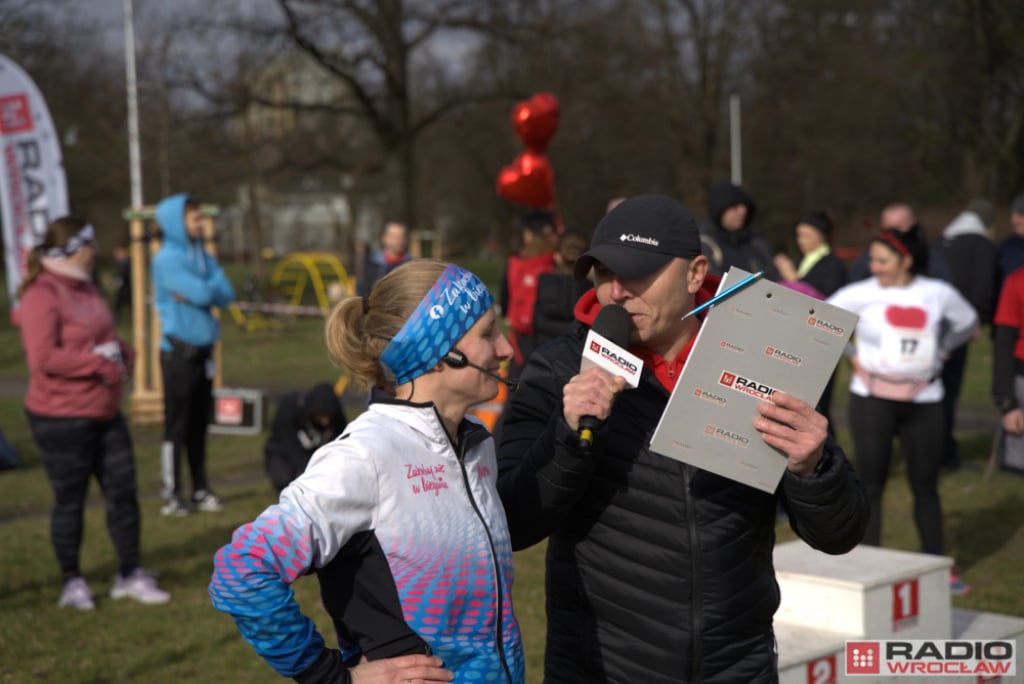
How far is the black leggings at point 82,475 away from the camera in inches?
253

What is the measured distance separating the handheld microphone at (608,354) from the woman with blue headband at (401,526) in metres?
0.24

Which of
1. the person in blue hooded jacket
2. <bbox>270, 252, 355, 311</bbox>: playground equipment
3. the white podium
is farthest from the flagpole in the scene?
the white podium

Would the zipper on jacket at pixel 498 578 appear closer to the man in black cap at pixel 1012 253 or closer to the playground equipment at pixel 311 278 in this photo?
the man in black cap at pixel 1012 253

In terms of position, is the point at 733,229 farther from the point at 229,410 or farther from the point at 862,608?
the point at 229,410

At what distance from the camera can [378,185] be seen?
46094 mm

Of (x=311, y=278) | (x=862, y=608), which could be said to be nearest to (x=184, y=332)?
(x=862, y=608)

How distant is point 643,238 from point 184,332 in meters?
6.41

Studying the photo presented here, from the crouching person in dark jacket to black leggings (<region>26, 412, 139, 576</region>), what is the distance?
3.64 ft

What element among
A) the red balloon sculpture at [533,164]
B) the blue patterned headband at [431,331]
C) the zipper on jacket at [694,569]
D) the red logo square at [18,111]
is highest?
the red logo square at [18,111]

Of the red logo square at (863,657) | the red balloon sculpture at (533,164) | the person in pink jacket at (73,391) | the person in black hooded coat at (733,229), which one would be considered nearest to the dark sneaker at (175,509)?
the person in pink jacket at (73,391)

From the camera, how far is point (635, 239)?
9.05 feet

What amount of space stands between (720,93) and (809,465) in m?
36.5

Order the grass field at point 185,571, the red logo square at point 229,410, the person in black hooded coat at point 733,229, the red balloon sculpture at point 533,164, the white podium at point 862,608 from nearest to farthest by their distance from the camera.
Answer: the white podium at point 862,608, the grass field at point 185,571, the person in black hooded coat at point 733,229, the red balloon sculpture at point 533,164, the red logo square at point 229,410

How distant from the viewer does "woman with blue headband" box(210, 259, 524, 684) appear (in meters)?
2.21
